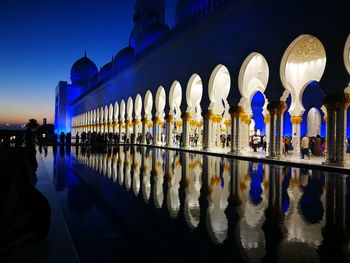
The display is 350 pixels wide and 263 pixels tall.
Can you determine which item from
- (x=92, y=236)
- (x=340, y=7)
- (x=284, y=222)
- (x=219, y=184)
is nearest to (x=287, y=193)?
(x=219, y=184)

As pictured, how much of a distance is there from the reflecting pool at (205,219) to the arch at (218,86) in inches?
268

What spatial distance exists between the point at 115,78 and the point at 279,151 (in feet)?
51.8

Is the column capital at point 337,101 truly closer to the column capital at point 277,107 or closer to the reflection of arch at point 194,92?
the column capital at point 277,107

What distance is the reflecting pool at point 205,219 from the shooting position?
203 centimetres

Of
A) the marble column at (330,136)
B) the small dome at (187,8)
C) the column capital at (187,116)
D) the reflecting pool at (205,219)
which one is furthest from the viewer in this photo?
the small dome at (187,8)

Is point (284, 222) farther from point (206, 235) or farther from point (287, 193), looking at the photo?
point (287, 193)

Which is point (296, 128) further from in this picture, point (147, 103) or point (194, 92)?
point (147, 103)

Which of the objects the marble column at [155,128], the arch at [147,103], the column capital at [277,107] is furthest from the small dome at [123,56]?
the column capital at [277,107]

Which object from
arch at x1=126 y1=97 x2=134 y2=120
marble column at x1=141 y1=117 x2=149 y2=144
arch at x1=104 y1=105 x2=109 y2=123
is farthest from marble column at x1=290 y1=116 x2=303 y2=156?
arch at x1=104 y1=105 x2=109 y2=123

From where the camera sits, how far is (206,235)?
2357 millimetres

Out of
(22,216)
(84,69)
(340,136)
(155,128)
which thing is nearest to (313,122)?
(155,128)

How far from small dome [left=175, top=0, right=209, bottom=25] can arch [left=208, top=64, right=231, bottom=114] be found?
2.96 m

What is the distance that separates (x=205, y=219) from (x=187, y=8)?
13346 millimetres

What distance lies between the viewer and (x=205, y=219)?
279 centimetres
